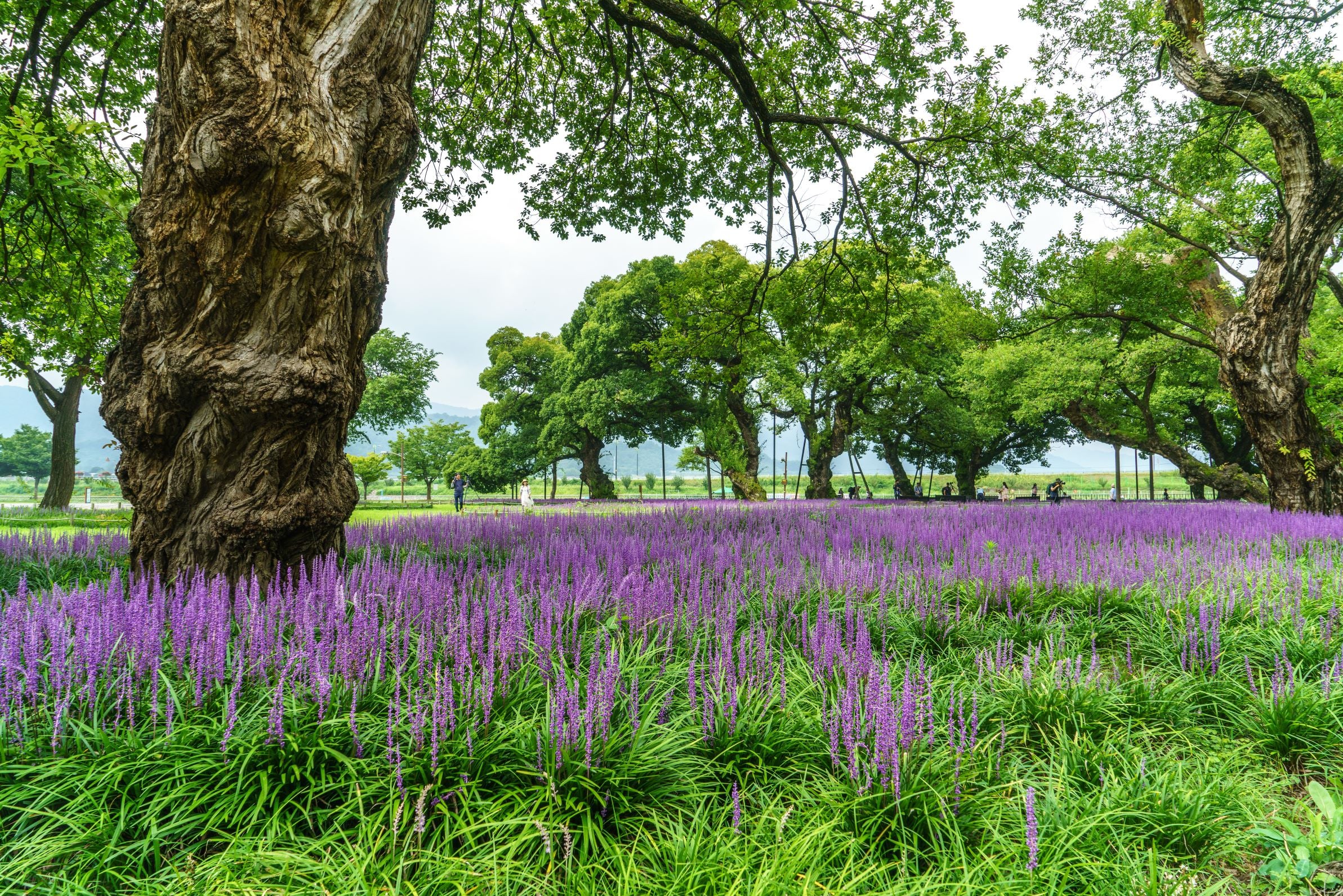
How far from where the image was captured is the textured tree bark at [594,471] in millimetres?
31781

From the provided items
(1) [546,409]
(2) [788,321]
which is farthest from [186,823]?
(1) [546,409]

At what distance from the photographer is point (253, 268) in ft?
11.1

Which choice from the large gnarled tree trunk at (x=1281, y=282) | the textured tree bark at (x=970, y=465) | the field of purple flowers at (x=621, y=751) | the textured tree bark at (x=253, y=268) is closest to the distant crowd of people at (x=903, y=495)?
the textured tree bark at (x=970, y=465)

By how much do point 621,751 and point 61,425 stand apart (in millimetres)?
29921

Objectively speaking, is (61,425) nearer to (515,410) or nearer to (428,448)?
(515,410)

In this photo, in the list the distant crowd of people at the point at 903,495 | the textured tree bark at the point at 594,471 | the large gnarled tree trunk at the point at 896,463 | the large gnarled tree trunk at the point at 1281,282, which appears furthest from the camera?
the large gnarled tree trunk at the point at 896,463

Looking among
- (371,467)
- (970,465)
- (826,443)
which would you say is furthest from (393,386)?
(970,465)

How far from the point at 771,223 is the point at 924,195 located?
8.54 feet

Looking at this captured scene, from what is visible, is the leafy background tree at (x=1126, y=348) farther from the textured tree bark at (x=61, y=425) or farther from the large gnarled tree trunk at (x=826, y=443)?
the textured tree bark at (x=61, y=425)

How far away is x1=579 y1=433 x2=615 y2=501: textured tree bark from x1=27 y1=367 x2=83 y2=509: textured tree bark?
20.8m

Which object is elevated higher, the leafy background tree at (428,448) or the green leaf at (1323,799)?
the leafy background tree at (428,448)

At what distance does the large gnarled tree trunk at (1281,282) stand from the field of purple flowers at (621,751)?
902 centimetres

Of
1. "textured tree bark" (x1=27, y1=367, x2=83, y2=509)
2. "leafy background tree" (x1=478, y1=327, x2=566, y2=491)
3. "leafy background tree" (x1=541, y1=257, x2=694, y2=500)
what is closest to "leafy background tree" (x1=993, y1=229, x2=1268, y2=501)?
"leafy background tree" (x1=541, y1=257, x2=694, y2=500)

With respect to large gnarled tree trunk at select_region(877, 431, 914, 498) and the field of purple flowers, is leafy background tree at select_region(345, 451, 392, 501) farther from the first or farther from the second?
the field of purple flowers
